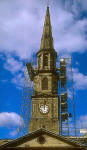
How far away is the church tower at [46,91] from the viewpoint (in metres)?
37.8

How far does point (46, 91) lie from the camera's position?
40.8m

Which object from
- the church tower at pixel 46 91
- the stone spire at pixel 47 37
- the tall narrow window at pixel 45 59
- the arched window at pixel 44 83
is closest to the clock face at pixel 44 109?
the church tower at pixel 46 91

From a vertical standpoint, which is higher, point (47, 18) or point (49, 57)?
point (47, 18)

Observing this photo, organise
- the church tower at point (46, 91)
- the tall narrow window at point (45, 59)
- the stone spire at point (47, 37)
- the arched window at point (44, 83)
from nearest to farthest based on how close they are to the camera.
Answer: the church tower at point (46, 91)
the arched window at point (44, 83)
the tall narrow window at point (45, 59)
the stone spire at point (47, 37)

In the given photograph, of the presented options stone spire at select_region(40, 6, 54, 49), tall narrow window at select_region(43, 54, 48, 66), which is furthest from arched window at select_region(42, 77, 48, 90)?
stone spire at select_region(40, 6, 54, 49)

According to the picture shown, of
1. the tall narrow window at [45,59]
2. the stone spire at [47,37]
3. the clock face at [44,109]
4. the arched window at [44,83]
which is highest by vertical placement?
the stone spire at [47,37]

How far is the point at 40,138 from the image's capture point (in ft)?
91.8

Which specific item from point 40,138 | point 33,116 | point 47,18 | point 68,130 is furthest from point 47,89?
point 47,18

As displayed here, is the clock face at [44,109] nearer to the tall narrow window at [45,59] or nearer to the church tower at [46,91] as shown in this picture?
the church tower at [46,91]

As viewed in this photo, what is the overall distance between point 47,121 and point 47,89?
18.5 feet

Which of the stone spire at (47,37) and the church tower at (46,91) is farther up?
the stone spire at (47,37)

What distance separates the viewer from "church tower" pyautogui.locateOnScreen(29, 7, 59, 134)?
37.8 metres

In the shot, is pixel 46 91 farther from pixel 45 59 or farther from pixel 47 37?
pixel 47 37

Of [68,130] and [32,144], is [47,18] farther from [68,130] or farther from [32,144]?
[32,144]
